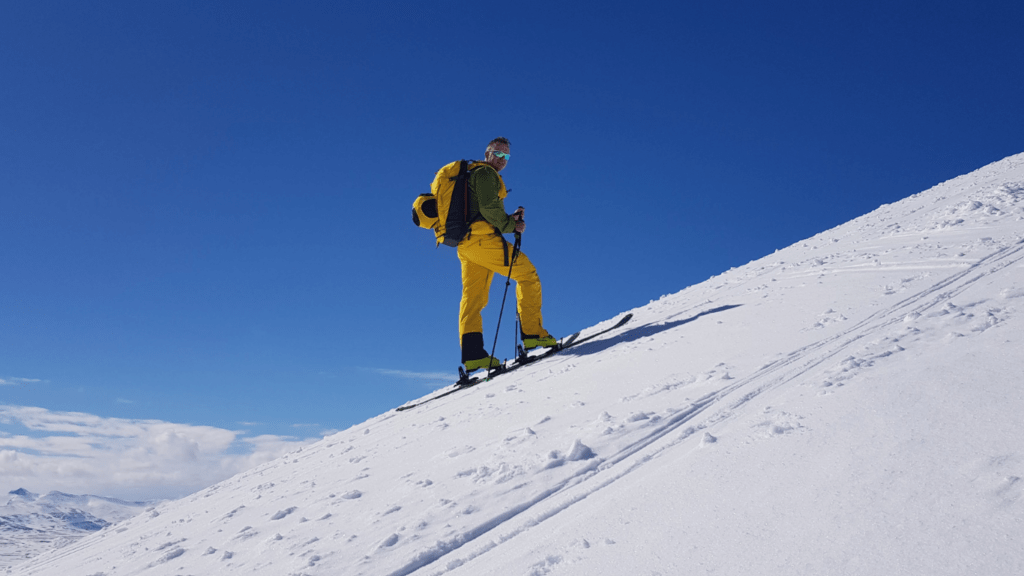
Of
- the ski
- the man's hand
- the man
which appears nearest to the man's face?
the man

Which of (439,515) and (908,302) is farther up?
(908,302)

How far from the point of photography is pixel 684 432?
2.90 m

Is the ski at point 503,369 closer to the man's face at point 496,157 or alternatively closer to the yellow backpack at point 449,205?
the yellow backpack at point 449,205

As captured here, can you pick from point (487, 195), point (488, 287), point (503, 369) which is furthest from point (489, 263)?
point (503, 369)

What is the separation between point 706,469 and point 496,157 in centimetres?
524

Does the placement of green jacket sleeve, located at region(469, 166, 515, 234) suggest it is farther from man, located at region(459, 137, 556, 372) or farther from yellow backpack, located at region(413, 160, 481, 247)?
yellow backpack, located at region(413, 160, 481, 247)

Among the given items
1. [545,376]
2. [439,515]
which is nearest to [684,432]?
[439,515]

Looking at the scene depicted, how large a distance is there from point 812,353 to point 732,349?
680 mm

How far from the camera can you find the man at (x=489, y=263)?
6.59 meters

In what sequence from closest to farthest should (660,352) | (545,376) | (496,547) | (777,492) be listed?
(777,492) < (496,547) < (660,352) < (545,376)

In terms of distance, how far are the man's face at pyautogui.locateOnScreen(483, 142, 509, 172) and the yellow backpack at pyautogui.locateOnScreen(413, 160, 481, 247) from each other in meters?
0.36

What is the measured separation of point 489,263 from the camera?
680cm

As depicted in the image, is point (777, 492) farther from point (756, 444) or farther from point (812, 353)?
point (812, 353)

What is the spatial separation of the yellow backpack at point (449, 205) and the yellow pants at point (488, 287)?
278 mm
